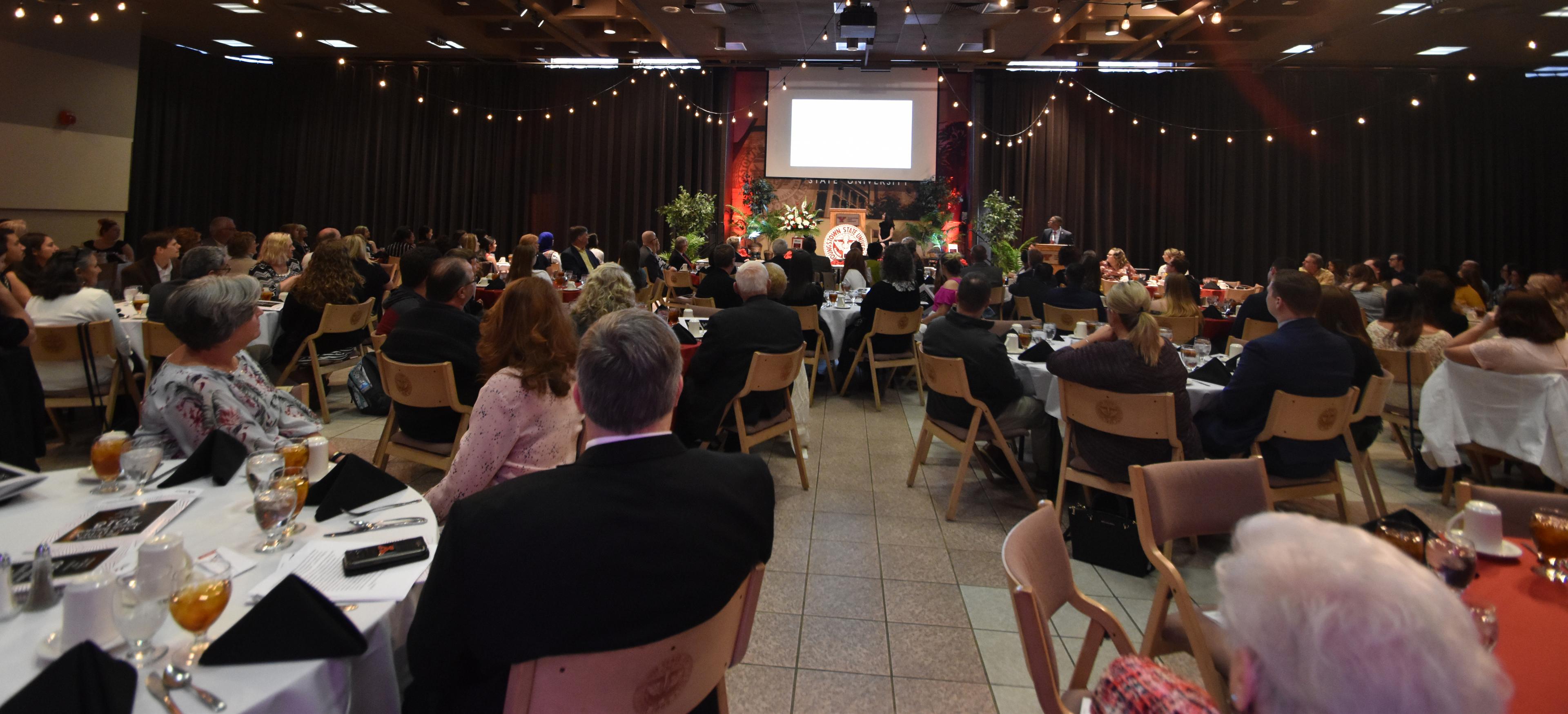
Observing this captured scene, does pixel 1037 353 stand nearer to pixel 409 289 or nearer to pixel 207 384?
pixel 207 384

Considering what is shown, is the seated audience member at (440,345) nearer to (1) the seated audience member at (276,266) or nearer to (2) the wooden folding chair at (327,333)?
(2) the wooden folding chair at (327,333)

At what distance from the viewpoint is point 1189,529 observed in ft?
7.40

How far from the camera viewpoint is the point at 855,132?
13.7m

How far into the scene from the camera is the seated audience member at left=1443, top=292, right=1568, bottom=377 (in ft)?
13.2

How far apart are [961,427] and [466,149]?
1304cm

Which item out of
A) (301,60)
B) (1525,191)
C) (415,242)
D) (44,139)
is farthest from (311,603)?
(1525,191)

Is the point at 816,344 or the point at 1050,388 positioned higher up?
the point at 816,344

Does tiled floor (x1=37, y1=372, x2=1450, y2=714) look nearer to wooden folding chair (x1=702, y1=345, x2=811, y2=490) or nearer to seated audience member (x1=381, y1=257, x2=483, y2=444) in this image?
wooden folding chair (x1=702, y1=345, x2=811, y2=490)

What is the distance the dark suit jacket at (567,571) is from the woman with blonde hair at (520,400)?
1.12m

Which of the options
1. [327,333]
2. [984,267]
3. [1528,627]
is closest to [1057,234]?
[984,267]

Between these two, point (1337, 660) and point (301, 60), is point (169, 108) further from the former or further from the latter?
point (1337, 660)

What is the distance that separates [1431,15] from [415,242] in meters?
13.3

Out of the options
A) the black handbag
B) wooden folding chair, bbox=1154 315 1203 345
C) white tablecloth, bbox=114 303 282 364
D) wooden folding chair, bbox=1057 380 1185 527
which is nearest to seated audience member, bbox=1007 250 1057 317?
wooden folding chair, bbox=1154 315 1203 345

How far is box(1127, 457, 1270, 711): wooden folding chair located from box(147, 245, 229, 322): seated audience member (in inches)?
199
